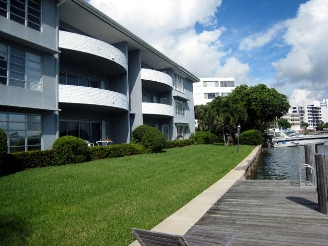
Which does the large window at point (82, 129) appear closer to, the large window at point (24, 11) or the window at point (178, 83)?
the large window at point (24, 11)

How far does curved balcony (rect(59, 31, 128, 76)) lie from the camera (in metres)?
16.3

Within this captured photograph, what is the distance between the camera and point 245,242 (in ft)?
12.8

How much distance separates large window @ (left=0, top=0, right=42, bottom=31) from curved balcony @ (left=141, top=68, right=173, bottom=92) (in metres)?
11.0

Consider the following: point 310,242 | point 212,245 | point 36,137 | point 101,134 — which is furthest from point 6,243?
point 101,134

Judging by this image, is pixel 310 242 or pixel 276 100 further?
pixel 276 100

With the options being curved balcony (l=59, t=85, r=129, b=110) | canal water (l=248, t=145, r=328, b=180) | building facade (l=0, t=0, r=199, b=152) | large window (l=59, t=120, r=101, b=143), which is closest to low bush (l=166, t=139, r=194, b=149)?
building facade (l=0, t=0, r=199, b=152)

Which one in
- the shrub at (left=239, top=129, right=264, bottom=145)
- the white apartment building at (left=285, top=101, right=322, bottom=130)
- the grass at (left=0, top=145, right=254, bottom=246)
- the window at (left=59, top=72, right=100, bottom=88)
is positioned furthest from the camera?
the white apartment building at (left=285, top=101, right=322, bottom=130)

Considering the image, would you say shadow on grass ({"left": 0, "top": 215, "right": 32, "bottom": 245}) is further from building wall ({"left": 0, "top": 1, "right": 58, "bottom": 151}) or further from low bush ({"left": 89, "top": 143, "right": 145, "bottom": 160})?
low bush ({"left": 89, "top": 143, "right": 145, "bottom": 160})

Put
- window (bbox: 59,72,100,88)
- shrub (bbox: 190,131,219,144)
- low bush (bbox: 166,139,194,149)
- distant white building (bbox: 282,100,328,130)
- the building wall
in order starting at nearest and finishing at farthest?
the building wall → window (bbox: 59,72,100,88) → low bush (bbox: 166,139,194,149) → shrub (bbox: 190,131,219,144) → distant white building (bbox: 282,100,328,130)

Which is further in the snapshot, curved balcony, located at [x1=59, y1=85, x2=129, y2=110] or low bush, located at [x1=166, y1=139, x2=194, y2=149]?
low bush, located at [x1=166, y1=139, x2=194, y2=149]

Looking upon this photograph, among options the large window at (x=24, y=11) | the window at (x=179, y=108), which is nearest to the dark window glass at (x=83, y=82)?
the large window at (x=24, y=11)

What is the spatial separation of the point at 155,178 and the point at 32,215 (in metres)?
4.68

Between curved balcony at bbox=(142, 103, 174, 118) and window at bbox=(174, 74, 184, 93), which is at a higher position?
window at bbox=(174, 74, 184, 93)

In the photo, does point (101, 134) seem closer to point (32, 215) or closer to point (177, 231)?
point (32, 215)
